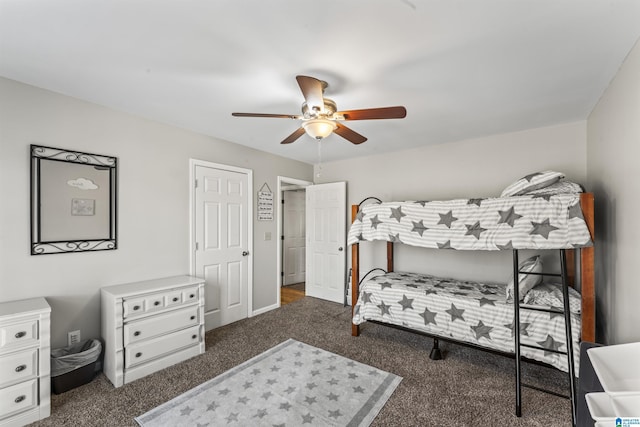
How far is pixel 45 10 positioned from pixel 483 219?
3.35m

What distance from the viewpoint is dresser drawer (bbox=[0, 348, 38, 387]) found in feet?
5.87

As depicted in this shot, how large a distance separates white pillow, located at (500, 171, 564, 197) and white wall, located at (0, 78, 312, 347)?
10.7ft

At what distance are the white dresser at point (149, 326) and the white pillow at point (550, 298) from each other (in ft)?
10.4

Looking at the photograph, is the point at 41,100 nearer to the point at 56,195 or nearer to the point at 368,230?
the point at 56,195

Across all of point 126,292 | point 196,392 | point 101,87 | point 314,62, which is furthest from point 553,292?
point 101,87

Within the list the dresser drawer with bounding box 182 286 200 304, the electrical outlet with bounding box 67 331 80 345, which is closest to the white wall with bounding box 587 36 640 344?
the dresser drawer with bounding box 182 286 200 304

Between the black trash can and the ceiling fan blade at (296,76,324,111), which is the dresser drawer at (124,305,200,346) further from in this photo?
the ceiling fan blade at (296,76,324,111)

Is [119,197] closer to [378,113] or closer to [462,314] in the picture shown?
[378,113]

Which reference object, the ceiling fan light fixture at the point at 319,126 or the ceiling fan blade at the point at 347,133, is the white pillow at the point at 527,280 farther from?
the ceiling fan light fixture at the point at 319,126

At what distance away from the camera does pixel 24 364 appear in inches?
73.4

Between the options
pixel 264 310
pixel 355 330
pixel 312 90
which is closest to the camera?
pixel 312 90

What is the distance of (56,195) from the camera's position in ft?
7.45

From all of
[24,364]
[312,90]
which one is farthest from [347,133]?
[24,364]

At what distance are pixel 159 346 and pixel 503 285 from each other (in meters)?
3.74
